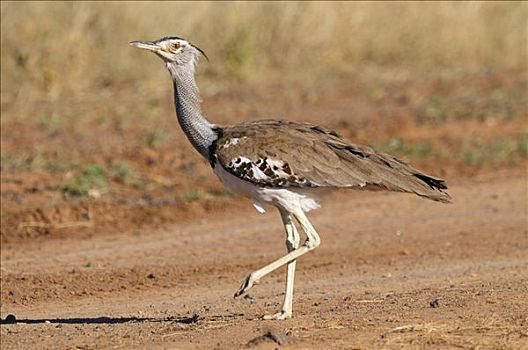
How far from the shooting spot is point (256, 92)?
15.9 metres

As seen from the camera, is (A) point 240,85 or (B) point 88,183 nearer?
(B) point 88,183

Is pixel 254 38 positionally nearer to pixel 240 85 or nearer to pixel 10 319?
pixel 240 85

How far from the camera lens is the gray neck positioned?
683 cm

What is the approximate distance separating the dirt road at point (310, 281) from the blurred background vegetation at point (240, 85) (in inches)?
45.0

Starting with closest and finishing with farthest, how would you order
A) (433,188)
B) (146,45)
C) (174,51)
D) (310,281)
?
(433,188) < (146,45) < (174,51) < (310,281)

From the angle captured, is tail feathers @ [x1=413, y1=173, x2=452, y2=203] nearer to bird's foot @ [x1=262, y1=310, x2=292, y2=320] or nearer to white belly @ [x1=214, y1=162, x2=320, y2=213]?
white belly @ [x1=214, y1=162, x2=320, y2=213]

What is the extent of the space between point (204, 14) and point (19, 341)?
425 inches

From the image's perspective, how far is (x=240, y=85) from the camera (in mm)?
16312

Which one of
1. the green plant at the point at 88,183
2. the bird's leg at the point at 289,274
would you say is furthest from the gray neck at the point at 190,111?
the green plant at the point at 88,183

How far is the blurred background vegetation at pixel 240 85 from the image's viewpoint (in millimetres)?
11719

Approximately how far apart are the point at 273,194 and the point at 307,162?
0.25 m

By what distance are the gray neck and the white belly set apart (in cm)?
23

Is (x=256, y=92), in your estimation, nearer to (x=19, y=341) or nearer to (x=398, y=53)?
(x=398, y=53)

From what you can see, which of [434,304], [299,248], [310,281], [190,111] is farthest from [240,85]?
[434,304]
